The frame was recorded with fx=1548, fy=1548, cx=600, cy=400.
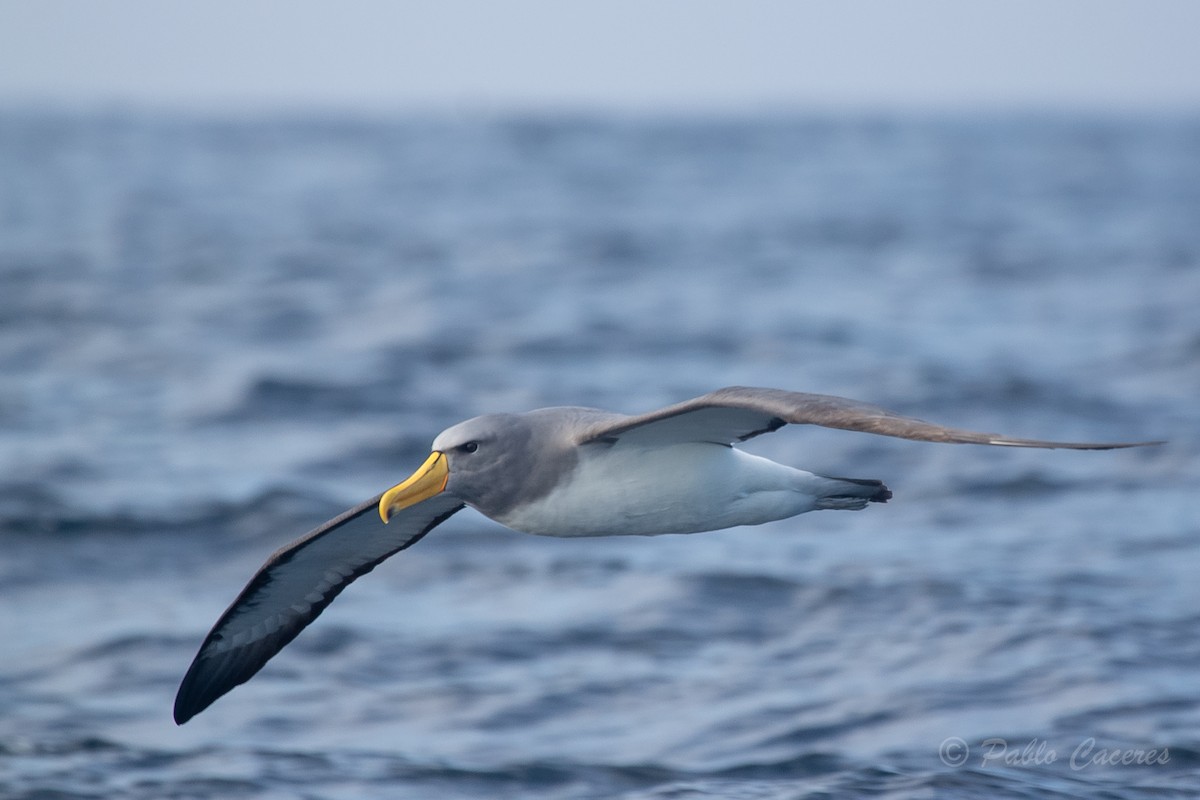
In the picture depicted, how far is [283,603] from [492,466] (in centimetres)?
238

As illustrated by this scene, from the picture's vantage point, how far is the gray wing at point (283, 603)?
888 cm

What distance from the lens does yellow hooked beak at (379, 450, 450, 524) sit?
7.23 metres

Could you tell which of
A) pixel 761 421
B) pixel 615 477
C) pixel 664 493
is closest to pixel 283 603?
pixel 615 477

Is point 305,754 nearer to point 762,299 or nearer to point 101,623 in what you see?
point 101,623

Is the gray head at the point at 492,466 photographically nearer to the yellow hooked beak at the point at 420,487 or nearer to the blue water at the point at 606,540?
the yellow hooked beak at the point at 420,487

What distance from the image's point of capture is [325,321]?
24.9 metres

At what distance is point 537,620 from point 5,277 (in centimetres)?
1995

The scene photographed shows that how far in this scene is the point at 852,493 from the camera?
7.61 metres

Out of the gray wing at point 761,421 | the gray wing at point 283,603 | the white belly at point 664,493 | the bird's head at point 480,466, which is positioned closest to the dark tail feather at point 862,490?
the white belly at point 664,493

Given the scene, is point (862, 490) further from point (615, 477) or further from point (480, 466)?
point (480, 466)

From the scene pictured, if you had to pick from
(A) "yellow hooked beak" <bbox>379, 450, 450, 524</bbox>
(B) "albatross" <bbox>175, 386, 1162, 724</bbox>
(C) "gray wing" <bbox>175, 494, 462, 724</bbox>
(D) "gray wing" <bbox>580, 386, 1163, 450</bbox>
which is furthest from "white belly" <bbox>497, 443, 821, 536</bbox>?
(C) "gray wing" <bbox>175, 494, 462, 724</bbox>

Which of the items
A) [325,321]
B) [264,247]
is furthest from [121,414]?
[264,247]

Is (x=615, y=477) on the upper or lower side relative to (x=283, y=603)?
upper

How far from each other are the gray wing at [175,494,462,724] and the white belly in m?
1.55
